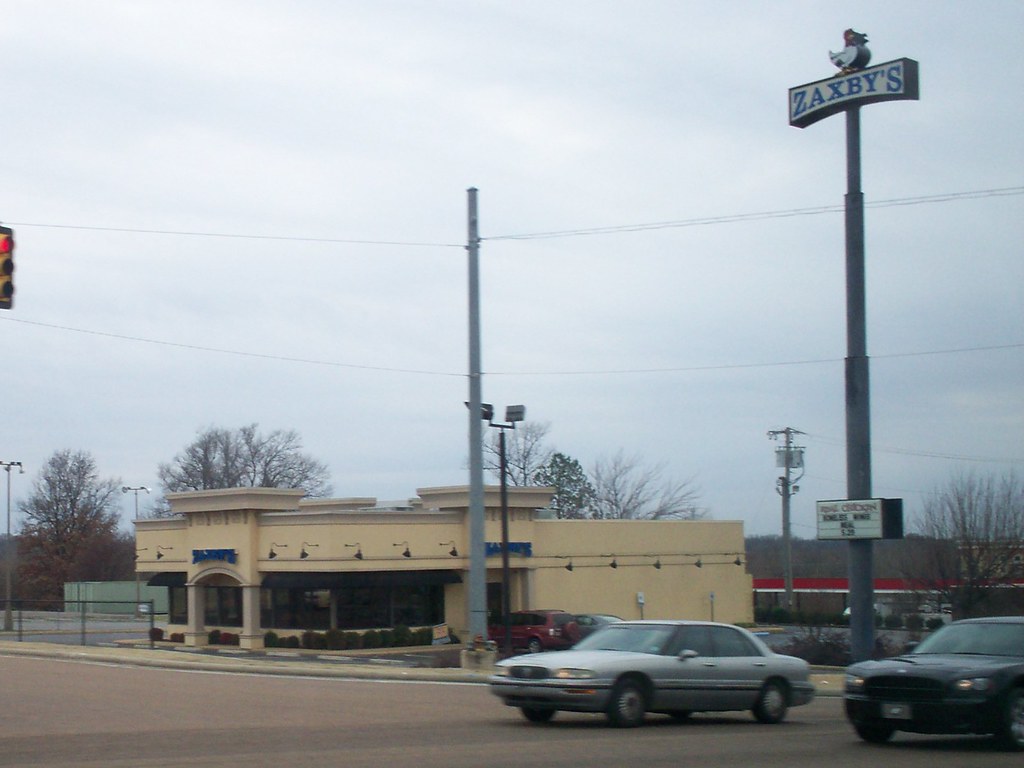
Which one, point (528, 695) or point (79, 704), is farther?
point (79, 704)

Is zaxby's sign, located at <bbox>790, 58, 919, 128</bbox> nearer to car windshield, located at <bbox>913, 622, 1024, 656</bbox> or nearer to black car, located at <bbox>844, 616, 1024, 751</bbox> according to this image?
car windshield, located at <bbox>913, 622, 1024, 656</bbox>

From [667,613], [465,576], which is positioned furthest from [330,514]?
[667,613]

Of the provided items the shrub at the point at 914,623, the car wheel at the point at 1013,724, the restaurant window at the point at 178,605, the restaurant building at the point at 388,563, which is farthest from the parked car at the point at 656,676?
the restaurant window at the point at 178,605

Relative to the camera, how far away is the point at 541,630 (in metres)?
43.5

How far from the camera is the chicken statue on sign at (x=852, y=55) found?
966 inches

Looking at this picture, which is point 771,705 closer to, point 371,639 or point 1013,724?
point 1013,724

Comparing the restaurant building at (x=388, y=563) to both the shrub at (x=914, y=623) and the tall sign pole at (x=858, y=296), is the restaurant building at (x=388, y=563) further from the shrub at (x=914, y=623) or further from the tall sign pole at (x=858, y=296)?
the tall sign pole at (x=858, y=296)

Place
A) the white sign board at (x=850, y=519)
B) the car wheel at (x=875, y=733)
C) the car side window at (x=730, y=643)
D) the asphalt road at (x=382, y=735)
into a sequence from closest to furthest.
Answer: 1. the asphalt road at (x=382, y=735)
2. the car wheel at (x=875, y=733)
3. the car side window at (x=730, y=643)
4. the white sign board at (x=850, y=519)

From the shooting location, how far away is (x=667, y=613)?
55.1 m

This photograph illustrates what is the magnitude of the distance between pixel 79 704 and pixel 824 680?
13.9 m

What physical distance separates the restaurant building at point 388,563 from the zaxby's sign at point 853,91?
26.1 metres

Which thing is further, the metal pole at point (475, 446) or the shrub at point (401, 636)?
the shrub at point (401, 636)

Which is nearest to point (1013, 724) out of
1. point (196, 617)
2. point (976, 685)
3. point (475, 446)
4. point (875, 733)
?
point (976, 685)

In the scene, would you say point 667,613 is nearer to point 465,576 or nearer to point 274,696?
point 465,576
